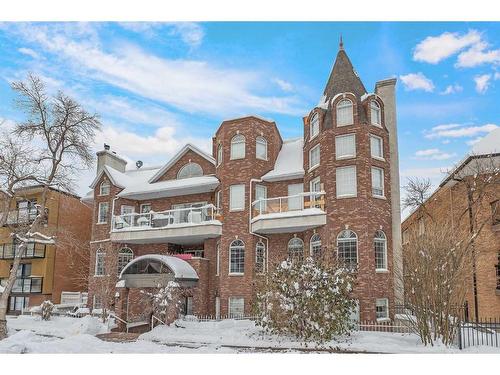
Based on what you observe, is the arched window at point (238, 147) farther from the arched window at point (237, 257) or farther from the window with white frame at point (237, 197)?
the arched window at point (237, 257)

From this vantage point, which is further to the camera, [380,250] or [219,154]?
[219,154]

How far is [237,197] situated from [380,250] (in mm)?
5721

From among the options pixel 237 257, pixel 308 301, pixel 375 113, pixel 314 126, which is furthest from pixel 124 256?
pixel 375 113

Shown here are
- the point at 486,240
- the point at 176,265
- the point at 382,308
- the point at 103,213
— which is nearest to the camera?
the point at 382,308

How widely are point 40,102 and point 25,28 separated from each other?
317cm

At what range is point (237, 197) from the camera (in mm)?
16641

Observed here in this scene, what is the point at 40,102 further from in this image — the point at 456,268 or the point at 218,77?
the point at 456,268

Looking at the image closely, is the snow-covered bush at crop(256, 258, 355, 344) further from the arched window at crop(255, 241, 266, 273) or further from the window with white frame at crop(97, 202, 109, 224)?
the window with white frame at crop(97, 202, 109, 224)

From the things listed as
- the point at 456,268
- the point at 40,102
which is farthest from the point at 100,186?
the point at 456,268

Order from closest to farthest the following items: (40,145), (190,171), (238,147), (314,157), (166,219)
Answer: (40,145) → (314,157) → (238,147) → (166,219) → (190,171)

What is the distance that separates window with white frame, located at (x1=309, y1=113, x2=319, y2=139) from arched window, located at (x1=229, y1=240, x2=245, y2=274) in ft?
16.0

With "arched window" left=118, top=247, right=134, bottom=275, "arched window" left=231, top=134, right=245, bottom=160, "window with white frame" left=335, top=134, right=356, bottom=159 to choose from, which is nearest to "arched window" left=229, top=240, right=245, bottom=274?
"arched window" left=231, top=134, right=245, bottom=160

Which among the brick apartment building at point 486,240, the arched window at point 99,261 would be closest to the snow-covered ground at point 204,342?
the brick apartment building at point 486,240

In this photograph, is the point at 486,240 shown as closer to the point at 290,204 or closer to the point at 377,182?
the point at 377,182
